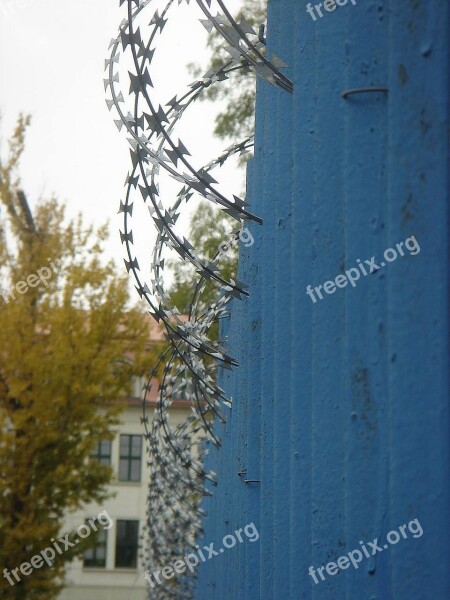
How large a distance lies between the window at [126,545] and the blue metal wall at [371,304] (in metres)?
36.5

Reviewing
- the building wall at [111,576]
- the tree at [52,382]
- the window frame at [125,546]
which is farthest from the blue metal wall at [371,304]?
the window frame at [125,546]

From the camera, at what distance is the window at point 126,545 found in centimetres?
3838

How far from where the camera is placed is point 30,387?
19.4 meters

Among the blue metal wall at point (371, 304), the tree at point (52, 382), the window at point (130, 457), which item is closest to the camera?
the blue metal wall at point (371, 304)

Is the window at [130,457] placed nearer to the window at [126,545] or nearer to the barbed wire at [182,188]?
the window at [126,545]

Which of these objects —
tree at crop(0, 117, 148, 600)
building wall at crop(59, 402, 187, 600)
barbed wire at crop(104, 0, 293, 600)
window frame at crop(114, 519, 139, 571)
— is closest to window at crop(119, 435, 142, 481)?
building wall at crop(59, 402, 187, 600)

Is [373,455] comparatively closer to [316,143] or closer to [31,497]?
[316,143]

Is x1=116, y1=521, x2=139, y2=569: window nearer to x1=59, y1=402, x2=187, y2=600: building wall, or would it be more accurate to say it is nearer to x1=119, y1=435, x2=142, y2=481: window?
x1=59, y1=402, x2=187, y2=600: building wall

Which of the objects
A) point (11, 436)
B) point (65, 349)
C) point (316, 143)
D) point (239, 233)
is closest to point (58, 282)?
point (65, 349)

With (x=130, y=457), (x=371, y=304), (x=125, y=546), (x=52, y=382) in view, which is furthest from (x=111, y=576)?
(x=371, y=304)

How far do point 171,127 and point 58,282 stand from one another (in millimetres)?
15849

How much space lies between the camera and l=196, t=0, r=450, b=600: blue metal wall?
1.98 m

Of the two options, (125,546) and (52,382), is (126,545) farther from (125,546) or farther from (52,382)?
(52,382)

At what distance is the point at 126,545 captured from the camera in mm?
38562
